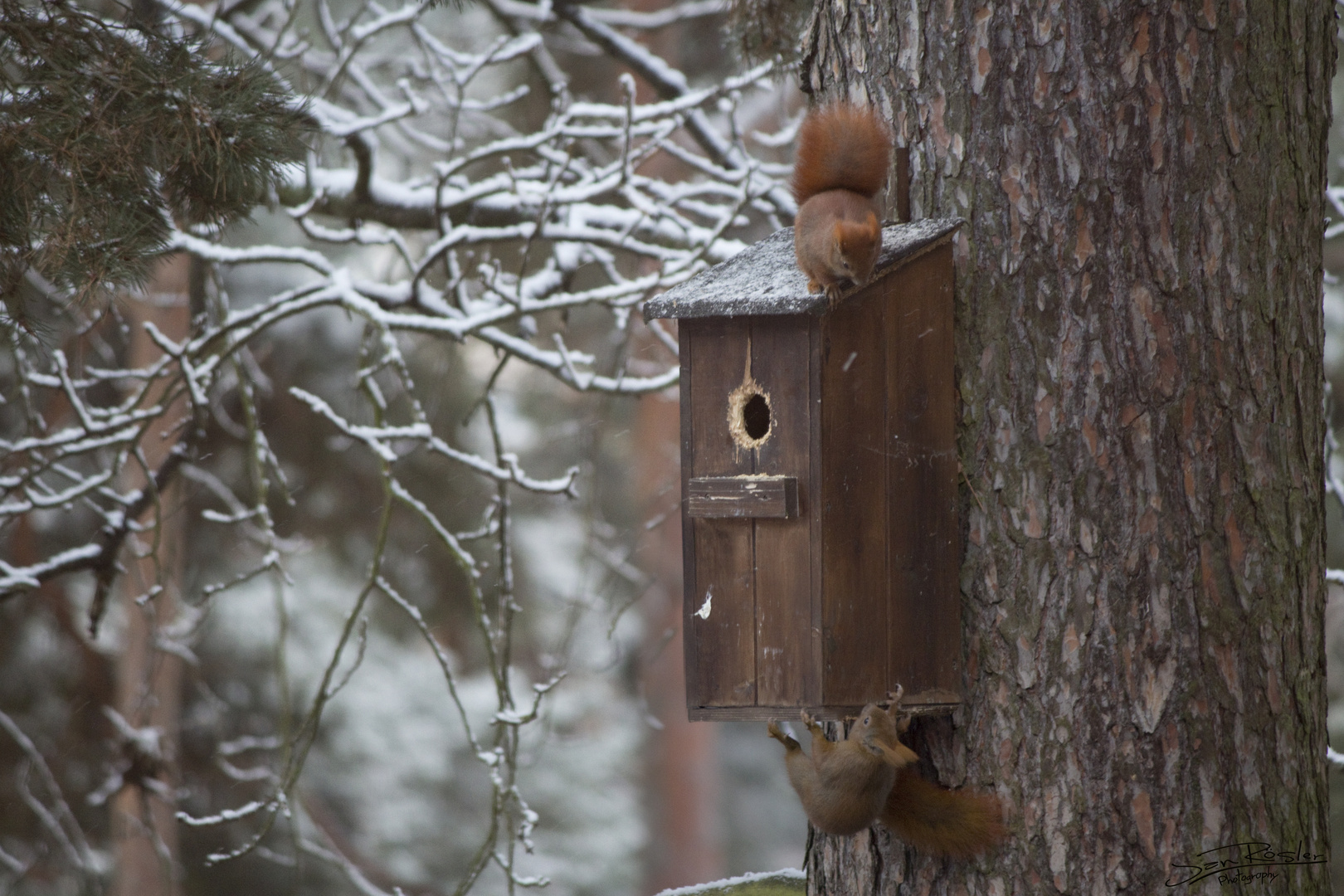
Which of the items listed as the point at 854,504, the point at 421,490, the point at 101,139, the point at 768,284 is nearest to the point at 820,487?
the point at 854,504

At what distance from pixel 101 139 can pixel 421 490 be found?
6.19m

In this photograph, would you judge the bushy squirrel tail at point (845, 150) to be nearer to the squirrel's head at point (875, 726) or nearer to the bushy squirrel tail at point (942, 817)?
the squirrel's head at point (875, 726)

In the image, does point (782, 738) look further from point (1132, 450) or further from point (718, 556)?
point (1132, 450)

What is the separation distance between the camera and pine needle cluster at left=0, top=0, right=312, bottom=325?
7.76ft

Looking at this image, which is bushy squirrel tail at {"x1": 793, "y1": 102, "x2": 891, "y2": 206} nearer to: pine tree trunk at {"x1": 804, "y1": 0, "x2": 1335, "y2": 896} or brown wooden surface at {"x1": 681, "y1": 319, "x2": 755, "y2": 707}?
pine tree trunk at {"x1": 804, "y1": 0, "x2": 1335, "y2": 896}

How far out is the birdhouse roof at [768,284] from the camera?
2084mm

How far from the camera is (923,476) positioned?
7.31 ft

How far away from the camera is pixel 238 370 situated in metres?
3.39

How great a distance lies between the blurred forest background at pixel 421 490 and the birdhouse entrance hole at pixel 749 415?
1.26 meters

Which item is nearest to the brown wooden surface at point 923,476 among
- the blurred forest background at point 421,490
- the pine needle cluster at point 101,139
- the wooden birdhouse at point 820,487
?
the wooden birdhouse at point 820,487

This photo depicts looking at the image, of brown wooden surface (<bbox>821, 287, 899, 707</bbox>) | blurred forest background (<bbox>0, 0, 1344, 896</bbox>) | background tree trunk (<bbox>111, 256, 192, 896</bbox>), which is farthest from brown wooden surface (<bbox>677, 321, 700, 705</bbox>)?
background tree trunk (<bbox>111, 256, 192, 896</bbox>)

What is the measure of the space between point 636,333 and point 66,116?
3869 mm

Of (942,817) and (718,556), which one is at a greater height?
(718,556)

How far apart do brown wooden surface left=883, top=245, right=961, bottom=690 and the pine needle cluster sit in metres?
1.44
